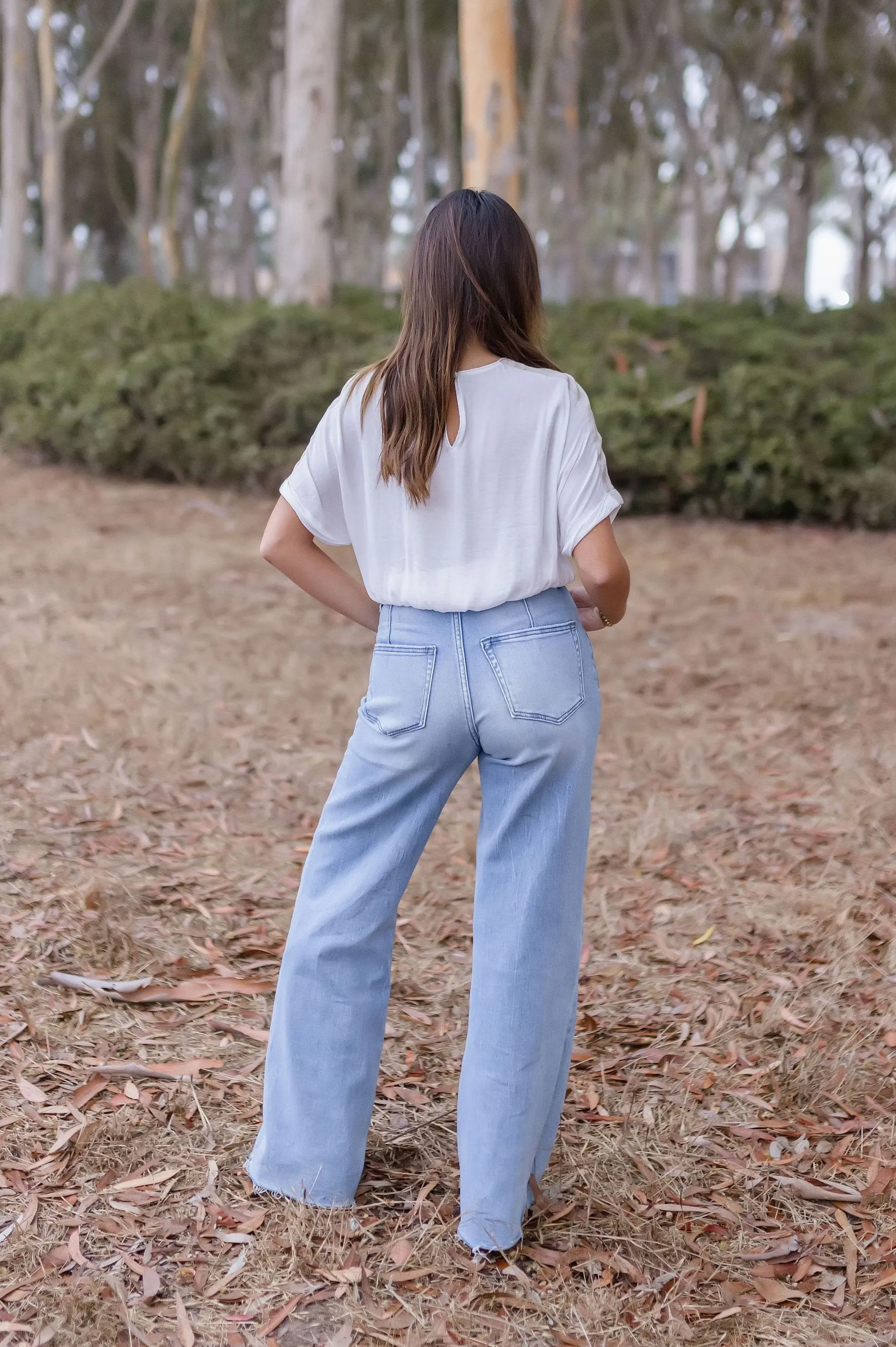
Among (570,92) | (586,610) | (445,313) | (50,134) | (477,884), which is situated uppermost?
(570,92)

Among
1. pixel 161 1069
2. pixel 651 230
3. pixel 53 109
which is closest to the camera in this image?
pixel 161 1069

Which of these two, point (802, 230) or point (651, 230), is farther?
point (651, 230)

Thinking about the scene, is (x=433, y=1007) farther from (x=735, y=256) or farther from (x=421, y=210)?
(x=421, y=210)

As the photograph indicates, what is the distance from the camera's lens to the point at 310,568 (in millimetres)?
2592

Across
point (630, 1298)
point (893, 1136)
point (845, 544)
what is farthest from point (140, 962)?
point (845, 544)

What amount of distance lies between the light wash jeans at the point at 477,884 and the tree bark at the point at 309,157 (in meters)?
9.58

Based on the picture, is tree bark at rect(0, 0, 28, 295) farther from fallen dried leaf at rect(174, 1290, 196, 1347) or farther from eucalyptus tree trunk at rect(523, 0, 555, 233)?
fallen dried leaf at rect(174, 1290, 196, 1347)

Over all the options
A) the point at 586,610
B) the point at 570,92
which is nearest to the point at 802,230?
the point at 570,92

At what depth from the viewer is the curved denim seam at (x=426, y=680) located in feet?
7.91

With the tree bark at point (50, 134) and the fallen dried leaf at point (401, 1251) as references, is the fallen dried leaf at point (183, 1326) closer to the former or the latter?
the fallen dried leaf at point (401, 1251)

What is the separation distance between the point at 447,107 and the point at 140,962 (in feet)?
81.8

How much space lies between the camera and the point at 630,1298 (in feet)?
8.30

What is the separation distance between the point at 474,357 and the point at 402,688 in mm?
615

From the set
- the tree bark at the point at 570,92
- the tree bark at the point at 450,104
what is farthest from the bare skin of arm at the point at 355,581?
the tree bark at the point at 450,104
